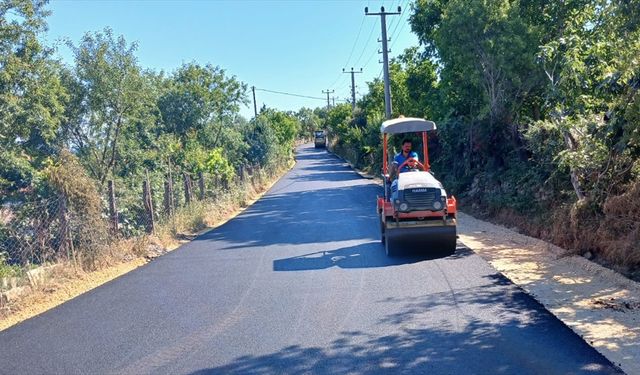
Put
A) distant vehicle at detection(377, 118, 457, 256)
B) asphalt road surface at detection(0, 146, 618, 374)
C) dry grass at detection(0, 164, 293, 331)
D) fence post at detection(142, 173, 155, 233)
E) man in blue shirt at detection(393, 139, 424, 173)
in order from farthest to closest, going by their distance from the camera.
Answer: fence post at detection(142, 173, 155, 233), man in blue shirt at detection(393, 139, 424, 173), distant vehicle at detection(377, 118, 457, 256), dry grass at detection(0, 164, 293, 331), asphalt road surface at detection(0, 146, 618, 374)

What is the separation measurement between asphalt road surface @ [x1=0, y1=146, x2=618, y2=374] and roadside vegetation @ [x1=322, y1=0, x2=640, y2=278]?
218 cm

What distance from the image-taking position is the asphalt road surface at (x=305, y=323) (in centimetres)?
525

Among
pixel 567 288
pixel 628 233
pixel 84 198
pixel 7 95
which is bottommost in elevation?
pixel 567 288

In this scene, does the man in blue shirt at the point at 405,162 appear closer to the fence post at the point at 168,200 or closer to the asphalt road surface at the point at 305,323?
the asphalt road surface at the point at 305,323

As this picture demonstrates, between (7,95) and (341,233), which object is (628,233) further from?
(7,95)

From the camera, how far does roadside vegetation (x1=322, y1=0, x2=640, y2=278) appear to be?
804 cm

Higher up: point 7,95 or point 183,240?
point 7,95

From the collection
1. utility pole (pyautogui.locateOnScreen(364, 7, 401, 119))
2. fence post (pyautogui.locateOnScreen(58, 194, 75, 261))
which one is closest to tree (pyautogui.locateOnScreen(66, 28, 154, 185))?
fence post (pyautogui.locateOnScreen(58, 194, 75, 261))

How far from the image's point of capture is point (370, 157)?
1572 inches

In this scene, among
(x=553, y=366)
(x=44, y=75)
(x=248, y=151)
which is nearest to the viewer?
(x=553, y=366)

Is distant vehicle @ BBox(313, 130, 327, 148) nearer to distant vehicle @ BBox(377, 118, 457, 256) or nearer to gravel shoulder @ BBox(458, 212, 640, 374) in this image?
gravel shoulder @ BBox(458, 212, 640, 374)

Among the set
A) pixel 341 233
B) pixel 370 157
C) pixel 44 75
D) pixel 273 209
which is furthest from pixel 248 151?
pixel 341 233

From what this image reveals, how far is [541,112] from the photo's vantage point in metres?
17.3

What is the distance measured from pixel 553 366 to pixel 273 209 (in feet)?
51.2
